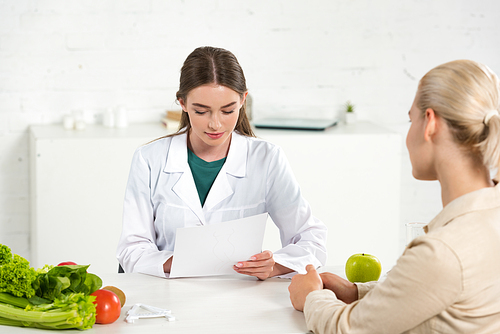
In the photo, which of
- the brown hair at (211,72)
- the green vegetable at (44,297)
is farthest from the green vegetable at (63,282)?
the brown hair at (211,72)

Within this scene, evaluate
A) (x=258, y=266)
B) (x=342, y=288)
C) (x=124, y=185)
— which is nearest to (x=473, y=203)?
(x=342, y=288)

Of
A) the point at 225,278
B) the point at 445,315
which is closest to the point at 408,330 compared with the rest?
the point at 445,315

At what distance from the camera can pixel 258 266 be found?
156 centimetres

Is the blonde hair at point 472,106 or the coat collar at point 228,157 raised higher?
the blonde hair at point 472,106

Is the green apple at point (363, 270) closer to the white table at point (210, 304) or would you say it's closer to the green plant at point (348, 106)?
the white table at point (210, 304)

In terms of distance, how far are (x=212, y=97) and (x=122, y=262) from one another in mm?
597

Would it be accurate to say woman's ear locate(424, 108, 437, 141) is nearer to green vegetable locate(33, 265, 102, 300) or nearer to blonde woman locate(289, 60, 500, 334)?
blonde woman locate(289, 60, 500, 334)

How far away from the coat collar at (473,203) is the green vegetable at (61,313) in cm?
75

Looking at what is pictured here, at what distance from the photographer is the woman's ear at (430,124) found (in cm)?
106

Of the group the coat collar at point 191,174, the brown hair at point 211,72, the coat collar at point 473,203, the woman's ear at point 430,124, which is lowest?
the coat collar at point 191,174

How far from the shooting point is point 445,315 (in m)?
1.02

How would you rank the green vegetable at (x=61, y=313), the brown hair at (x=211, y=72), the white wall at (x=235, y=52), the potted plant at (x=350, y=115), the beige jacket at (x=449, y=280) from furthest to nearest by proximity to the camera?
the potted plant at (x=350, y=115), the white wall at (x=235, y=52), the brown hair at (x=211, y=72), the green vegetable at (x=61, y=313), the beige jacket at (x=449, y=280)

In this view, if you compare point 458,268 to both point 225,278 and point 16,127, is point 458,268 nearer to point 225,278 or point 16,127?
point 225,278

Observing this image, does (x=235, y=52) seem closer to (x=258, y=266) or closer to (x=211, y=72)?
(x=211, y=72)
